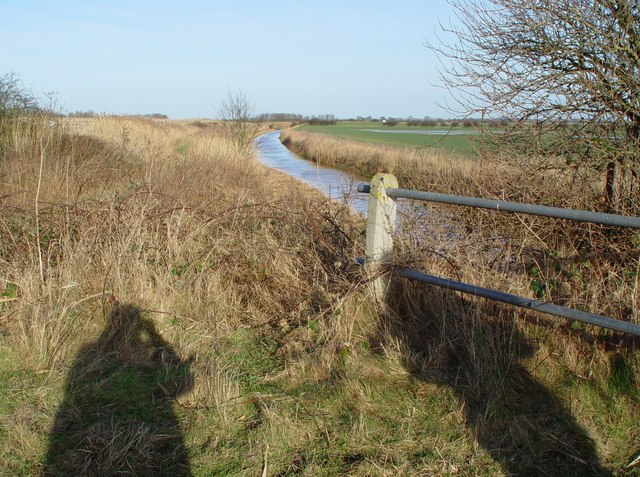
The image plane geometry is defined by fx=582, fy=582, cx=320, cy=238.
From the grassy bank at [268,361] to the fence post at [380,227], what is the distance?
0.59 feet

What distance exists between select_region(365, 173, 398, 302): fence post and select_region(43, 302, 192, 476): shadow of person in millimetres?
1430

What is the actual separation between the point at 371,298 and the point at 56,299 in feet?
7.74

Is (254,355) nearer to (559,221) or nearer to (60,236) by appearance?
(60,236)

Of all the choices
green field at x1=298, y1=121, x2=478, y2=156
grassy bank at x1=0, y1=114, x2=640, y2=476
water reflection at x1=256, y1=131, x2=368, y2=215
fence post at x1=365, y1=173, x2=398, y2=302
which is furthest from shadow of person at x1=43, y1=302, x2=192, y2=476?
green field at x1=298, y1=121, x2=478, y2=156

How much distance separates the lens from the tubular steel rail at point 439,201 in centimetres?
297

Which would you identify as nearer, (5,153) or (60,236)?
(60,236)

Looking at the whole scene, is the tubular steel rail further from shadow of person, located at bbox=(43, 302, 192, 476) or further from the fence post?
shadow of person, located at bbox=(43, 302, 192, 476)

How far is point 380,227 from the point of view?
402 cm

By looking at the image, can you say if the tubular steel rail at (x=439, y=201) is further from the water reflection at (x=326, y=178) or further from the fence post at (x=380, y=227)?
the water reflection at (x=326, y=178)

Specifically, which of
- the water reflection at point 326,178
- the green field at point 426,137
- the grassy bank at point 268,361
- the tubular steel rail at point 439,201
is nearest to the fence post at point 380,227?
the tubular steel rail at point 439,201

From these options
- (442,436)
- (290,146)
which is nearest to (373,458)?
(442,436)

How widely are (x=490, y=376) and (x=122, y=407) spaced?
7.11 feet

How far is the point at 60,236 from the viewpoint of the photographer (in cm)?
509

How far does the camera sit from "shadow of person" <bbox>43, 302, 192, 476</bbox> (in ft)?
9.50
